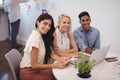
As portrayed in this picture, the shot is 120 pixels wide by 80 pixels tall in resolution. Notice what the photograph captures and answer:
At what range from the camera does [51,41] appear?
249 centimetres

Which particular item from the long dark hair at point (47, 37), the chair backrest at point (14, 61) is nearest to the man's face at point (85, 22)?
the long dark hair at point (47, 37)

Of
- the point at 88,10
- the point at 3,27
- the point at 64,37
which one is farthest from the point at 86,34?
the point at 3,27

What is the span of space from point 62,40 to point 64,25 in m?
0.19

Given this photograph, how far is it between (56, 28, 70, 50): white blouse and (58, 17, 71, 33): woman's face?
0.18 ft

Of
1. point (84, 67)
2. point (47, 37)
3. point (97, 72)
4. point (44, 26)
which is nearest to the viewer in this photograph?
point (84, 67)

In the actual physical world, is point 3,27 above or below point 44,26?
below

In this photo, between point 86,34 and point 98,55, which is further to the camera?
point 86,34

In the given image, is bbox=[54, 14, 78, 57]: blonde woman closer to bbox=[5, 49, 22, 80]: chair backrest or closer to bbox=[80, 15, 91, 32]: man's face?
bbox=[80, 15, 91, 32]: man's face

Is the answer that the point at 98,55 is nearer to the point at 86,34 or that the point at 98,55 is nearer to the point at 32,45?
the point at 32,45

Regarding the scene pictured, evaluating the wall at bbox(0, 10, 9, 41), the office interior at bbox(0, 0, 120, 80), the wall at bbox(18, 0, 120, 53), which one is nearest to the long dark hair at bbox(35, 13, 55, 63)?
the office interior at bbox(0, 0, 120, 80)

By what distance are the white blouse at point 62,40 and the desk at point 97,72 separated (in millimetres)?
676

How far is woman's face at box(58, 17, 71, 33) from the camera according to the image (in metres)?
2.76

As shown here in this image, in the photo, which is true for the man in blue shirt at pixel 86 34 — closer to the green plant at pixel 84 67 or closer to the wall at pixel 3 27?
the green plant at pixel 84 67

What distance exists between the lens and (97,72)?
198 centimetres
